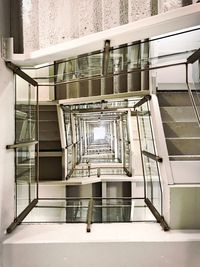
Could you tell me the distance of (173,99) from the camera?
2.57m

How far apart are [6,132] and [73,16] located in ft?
→ 1.91

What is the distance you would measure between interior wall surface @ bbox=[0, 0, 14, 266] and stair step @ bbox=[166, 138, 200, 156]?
3.63 ft

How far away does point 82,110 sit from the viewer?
154 inches

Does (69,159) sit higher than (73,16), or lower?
lower

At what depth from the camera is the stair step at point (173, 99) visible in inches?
99.0

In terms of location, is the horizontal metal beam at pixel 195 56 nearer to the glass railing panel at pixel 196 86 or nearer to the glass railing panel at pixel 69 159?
the glass railing panel at pixel 196 86

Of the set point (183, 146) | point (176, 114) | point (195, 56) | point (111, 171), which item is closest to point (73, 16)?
point (195, 56)

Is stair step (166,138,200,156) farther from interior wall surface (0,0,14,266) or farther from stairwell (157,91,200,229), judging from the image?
interior wall surface (0,0,14,266)

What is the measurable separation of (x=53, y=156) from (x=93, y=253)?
8.92 feet

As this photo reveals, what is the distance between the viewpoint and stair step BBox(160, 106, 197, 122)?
90.3 inches

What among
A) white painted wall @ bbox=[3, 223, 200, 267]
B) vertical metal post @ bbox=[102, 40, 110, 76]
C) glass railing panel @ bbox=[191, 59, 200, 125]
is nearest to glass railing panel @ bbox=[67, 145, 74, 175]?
glass railing panel @ bbox=[191, 59, 200, 125]

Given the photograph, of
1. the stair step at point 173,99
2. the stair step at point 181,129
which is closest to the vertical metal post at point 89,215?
the stair step at point 181,129

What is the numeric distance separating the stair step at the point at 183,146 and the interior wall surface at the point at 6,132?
1.10m

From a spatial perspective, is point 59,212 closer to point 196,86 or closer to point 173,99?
point 196,86
